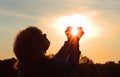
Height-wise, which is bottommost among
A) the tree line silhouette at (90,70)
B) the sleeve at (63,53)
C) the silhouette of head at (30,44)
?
the tree line silhouette at (90,70)

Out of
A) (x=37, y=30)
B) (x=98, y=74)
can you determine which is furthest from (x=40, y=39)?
(x=98, y=74)

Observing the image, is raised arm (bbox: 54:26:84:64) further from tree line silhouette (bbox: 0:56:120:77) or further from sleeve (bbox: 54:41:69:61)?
tree line silhouette (bbox: 0:56:120:77)

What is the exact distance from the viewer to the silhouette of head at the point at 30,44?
30.1 feet

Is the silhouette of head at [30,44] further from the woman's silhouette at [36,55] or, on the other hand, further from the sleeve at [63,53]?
the sleeve at [63,53]

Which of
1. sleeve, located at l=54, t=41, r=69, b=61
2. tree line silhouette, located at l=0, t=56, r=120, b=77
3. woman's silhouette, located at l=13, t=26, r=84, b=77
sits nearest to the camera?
woman's silhouette, located at l=13, t=26, r=84, b=77

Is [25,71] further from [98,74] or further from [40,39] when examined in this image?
[98,74]

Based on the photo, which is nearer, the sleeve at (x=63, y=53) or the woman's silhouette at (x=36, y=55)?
the woman's silhouette at (x=36, y=55)

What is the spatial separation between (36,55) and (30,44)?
0.22 meters

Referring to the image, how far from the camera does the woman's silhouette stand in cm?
917

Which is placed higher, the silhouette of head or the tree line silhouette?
the silhouette of head

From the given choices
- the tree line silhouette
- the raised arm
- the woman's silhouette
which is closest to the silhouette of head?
the woman's silhouette

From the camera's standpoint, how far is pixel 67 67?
923 centimetres

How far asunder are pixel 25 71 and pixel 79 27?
1.21 metres

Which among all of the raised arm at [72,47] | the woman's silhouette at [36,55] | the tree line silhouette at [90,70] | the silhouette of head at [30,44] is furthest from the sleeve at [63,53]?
the tree line silhouette at [90,70]
